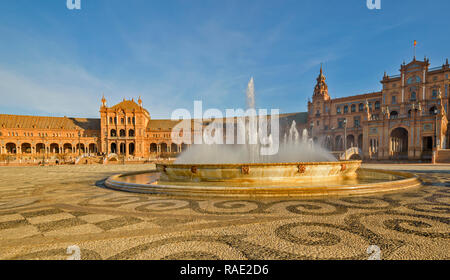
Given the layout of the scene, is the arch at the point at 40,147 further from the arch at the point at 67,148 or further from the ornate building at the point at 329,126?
the arch at the point at 67,148

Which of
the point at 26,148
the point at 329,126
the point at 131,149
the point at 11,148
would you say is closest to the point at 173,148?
the point at 131,149

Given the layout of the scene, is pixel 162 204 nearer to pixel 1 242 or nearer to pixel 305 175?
pixel 1 242

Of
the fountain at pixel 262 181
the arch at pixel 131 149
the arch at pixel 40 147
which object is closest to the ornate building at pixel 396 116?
the fountain at pixel 262 181

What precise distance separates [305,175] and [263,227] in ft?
15.6

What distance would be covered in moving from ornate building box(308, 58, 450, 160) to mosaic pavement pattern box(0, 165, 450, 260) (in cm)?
3063

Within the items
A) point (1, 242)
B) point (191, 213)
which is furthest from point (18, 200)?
point (191, 213)

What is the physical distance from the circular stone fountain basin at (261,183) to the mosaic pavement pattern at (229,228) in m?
0.48

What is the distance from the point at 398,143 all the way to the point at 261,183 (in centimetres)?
4489

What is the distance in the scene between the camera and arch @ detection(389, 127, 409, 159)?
35781 mm

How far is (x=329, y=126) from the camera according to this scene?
5769 centimetres

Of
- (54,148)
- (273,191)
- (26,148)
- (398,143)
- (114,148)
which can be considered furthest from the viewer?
(54,148)

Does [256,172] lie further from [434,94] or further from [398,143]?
[434,94]

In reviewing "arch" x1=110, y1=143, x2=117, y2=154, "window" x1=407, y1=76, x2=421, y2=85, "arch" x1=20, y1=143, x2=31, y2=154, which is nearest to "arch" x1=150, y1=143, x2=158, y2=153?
"arch" x1=110, y1=143, x2=117, y2=154
